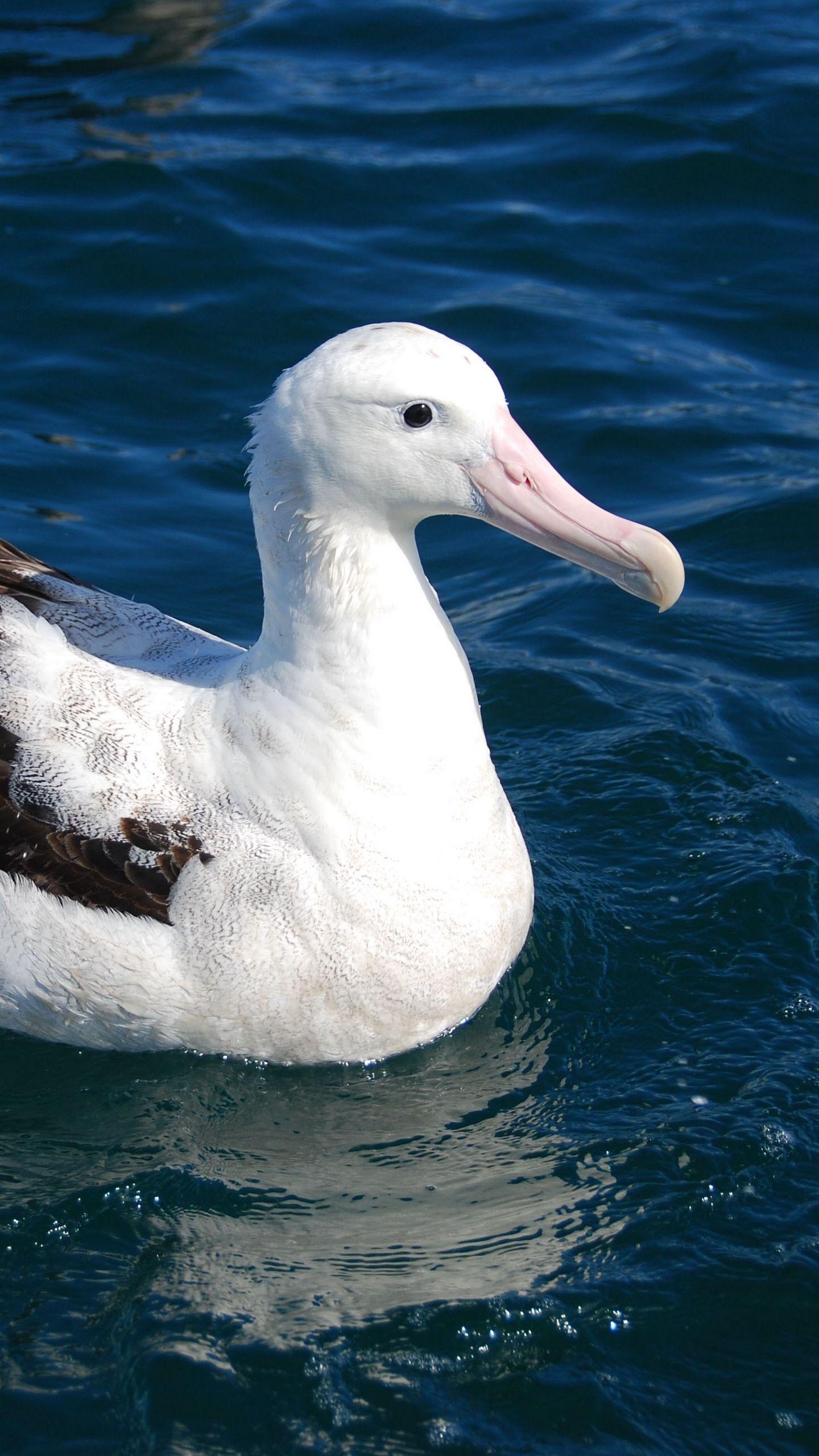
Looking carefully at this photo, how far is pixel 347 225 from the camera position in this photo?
39.4ft

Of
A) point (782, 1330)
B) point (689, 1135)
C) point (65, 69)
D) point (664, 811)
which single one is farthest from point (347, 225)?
point (782, 1330)

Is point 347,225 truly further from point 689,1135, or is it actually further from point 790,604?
point 689,1135

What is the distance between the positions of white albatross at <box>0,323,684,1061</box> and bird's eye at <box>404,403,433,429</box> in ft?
0.30

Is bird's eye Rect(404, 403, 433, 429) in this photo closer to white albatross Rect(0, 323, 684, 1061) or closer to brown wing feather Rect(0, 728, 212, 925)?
white albatross Rect(0, 323, 684, 1061)

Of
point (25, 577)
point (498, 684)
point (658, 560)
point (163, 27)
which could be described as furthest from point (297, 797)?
point (163, 27)

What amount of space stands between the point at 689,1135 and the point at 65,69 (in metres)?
10.6

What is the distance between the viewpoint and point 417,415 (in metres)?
5.05

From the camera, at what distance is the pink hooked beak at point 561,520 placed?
5184 mm

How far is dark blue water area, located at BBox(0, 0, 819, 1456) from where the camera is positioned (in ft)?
15.8

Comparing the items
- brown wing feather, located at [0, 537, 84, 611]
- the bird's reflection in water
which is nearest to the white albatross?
brown wing feather, located at [0, 537, 84, 611]

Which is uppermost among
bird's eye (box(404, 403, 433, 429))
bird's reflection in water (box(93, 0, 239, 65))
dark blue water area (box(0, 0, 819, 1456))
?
bird's reflection in water (box(93, 0, 239, 65))

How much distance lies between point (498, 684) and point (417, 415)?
327cm

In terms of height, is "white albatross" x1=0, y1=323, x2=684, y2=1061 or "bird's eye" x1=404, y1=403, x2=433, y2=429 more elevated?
"bird's eye" x1=404, y1=403, x2=433, y2=429

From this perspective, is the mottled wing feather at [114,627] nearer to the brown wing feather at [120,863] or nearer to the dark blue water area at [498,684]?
the brown wing feather at [120,863]
